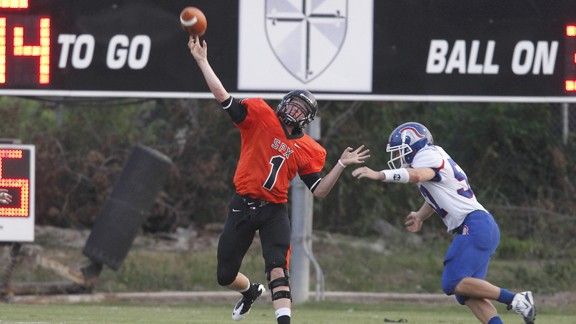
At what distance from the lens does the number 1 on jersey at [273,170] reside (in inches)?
417

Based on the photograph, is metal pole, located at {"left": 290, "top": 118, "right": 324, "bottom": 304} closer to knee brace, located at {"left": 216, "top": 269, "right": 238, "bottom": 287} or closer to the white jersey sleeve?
knee brace, located at {"left": 216, "top": 269, "right": 238, "bottom": 287}

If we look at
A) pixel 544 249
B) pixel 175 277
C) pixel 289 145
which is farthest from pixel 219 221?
pixel 289 145

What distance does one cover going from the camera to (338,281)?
709 inches

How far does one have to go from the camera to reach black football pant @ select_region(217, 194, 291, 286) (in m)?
10.5

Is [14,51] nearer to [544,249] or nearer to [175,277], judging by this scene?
[175,277]

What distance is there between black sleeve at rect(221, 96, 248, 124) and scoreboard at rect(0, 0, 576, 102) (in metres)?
4.20

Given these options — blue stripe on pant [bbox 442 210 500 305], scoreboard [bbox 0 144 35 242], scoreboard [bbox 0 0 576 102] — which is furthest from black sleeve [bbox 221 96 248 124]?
scoreboard [bbox 0 144 35 242]

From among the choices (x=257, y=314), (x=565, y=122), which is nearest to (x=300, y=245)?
(x=257, y=314)

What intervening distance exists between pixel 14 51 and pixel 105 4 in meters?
0.98

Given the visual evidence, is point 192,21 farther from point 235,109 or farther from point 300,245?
point 300,245

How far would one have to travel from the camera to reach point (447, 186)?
1053 cm

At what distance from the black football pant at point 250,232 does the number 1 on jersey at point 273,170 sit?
149 millimetres

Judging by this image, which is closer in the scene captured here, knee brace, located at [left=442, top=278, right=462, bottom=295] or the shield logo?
knee brace, located at [left=442, top=278, right=462, bottom=295]

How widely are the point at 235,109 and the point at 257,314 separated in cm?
387
